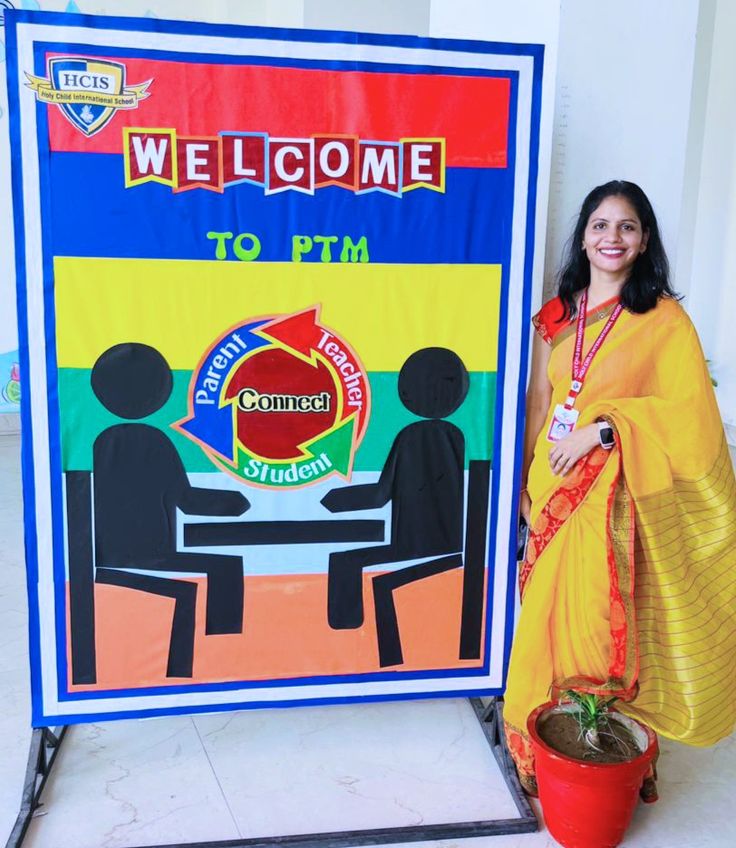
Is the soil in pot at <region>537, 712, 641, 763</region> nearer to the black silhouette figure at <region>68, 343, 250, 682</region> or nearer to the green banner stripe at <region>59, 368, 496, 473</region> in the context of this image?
the green banner stripe at <region>59, 368, 496, 473</region>

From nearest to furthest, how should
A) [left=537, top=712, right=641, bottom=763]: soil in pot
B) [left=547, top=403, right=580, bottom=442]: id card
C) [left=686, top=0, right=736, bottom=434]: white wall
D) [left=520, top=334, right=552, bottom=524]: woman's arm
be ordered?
[left=537, top=712, right=641, bottom=763]: soil in pot
[left=547, top=403, right=580, bottom=442]: id card
[left=520, top=334, right=552, bottom=524]: woman's arm
[left=686, top=0, right=736, bottom=434]: white wall

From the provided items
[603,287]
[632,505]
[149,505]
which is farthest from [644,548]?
[149,505]

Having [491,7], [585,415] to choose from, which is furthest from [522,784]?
[491,7]

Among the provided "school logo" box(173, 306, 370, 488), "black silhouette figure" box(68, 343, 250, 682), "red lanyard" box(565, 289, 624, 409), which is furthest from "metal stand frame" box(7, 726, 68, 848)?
"red lanyard" box(565, 289, 624, 409)

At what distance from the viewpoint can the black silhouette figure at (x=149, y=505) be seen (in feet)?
5.90

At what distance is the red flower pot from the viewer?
5.54ft

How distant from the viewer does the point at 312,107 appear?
5.70ft

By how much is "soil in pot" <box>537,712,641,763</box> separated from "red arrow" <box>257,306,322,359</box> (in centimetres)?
96

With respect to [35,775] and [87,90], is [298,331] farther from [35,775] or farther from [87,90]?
[35,775]

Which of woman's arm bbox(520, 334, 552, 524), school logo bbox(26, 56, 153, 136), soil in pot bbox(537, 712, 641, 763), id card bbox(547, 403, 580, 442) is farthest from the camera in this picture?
woman's arm bbox(520, 334, 552, 524)

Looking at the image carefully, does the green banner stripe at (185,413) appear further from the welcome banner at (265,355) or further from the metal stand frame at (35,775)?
the metal stand frame at (35,775)

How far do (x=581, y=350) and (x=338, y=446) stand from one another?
57 cm

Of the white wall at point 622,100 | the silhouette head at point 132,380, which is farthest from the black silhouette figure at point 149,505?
the white wall at point 622,100

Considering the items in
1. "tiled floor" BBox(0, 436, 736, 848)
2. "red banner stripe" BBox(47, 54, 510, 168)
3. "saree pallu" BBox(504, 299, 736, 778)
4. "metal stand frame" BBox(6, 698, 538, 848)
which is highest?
"red banner stripe" BBox(47, 54, 510, 168)
